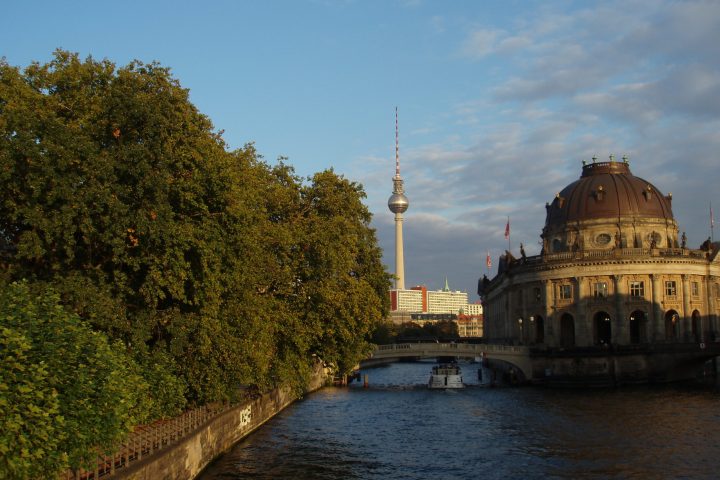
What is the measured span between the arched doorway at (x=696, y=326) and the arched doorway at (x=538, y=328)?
58.9ft

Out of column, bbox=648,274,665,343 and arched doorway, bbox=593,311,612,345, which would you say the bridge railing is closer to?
arched doorway, bbox=593,311,612,345

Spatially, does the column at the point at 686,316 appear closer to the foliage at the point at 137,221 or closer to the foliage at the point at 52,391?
the foliage at the point at 137,221

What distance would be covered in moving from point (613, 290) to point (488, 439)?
51085 millimetres

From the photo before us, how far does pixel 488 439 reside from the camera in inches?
1866

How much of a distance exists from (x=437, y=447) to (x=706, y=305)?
63.3 metres

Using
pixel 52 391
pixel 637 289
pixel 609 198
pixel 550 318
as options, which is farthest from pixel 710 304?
pixel 52 391

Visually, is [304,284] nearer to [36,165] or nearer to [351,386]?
[36,165]

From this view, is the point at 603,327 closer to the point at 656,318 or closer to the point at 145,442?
the point at 656,318

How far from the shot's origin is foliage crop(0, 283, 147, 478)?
18.1 meters

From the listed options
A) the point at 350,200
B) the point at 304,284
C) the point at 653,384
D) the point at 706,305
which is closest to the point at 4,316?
the point at 304,284

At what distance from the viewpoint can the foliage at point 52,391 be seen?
1812 centimetres

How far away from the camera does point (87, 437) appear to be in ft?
67.1

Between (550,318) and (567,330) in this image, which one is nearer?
(550,318)

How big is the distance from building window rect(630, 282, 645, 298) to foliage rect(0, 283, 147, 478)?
260 ft
